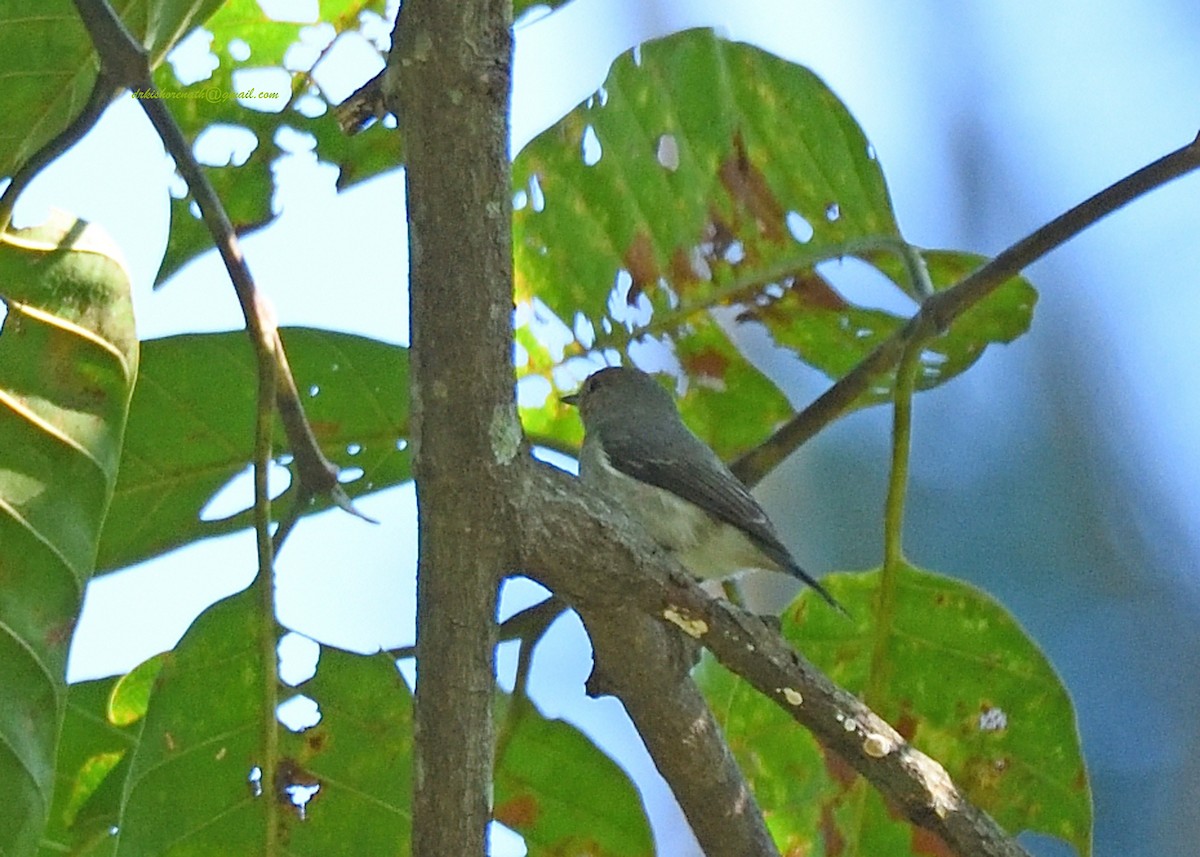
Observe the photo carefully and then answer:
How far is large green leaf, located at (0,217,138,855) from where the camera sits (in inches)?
63.0

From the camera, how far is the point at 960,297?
1.99 metres

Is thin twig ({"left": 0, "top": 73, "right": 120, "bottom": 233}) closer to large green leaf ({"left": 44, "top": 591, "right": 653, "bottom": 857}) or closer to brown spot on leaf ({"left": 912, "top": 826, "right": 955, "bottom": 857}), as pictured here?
large green leaf ({"left": 44, "top": 591, "right": 653, "bottom": 857})

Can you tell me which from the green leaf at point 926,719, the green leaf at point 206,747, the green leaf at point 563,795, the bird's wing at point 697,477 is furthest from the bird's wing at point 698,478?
the green leaf at point 206,747

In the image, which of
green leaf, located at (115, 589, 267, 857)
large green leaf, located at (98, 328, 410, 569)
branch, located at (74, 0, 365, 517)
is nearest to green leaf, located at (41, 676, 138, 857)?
large green leaf, located at (98, 328, 410, 569)

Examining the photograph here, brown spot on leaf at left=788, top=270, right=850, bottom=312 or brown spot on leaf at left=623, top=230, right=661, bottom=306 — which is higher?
brown spot on leaf at left=788, top=270, right=850, bottom=312

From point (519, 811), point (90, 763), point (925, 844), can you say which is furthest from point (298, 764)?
point (925, 844)

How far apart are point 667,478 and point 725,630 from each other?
1168 mm

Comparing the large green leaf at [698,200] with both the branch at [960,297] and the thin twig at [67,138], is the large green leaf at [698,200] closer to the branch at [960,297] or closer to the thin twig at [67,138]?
the branch at [960,297]

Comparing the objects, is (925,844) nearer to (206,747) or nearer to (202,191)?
(206,747)

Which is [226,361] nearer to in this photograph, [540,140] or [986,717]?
[540,140]

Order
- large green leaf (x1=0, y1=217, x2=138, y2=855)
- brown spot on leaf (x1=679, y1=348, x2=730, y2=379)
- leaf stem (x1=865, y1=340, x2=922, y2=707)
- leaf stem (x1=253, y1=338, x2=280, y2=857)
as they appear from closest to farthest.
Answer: large green leaf (x1=0, y1=217, x2=138, y2=855)
leaf stem (x1=253, y1=338, x2=280, y2=857)
leaf stem (x1=865, y1=340, x2=922, y2=707)
brown spot on leaf (x1=679, y1=348, x2=730, y2=379)

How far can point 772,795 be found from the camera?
228 centimetres

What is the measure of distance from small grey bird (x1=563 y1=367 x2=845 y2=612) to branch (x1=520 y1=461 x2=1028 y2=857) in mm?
957

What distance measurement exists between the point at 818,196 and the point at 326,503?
920mm
